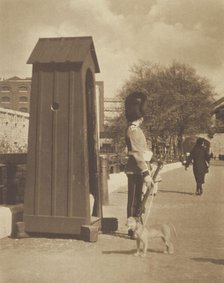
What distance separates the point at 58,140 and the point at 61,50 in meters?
1.21

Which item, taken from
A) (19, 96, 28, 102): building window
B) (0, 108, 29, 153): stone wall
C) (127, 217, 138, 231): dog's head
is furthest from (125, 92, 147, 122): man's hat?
(19, 96, 28, 102): building window

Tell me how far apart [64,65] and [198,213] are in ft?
15.5

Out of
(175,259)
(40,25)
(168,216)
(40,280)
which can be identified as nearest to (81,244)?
(175,259)

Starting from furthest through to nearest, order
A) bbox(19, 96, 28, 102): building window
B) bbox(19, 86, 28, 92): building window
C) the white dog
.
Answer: bbox(19, 86, 28, 92): building window
bbox(19, 96, 28, 102): building window
the white dog

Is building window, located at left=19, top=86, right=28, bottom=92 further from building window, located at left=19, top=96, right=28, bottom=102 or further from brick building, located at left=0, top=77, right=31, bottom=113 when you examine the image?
building window, located at left=19, top=96, right=28, bottom=102

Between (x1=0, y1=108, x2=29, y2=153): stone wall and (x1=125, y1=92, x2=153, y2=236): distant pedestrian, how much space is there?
731cm

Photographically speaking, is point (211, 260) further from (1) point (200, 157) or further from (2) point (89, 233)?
(1) point (200, 157)

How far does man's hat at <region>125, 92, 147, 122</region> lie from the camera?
7.63 metres

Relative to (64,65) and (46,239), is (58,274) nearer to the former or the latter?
(46,239)

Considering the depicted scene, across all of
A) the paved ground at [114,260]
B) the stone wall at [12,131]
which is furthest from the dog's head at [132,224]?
the stone wall at [12,131]

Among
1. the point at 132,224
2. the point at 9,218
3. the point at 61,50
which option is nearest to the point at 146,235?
the point at 132,224

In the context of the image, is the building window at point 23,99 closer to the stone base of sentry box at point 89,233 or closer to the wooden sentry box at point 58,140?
the wooden sentry box at point 58,140

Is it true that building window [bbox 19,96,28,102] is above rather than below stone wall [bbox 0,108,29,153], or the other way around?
above

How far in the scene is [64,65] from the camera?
23.8 ft
